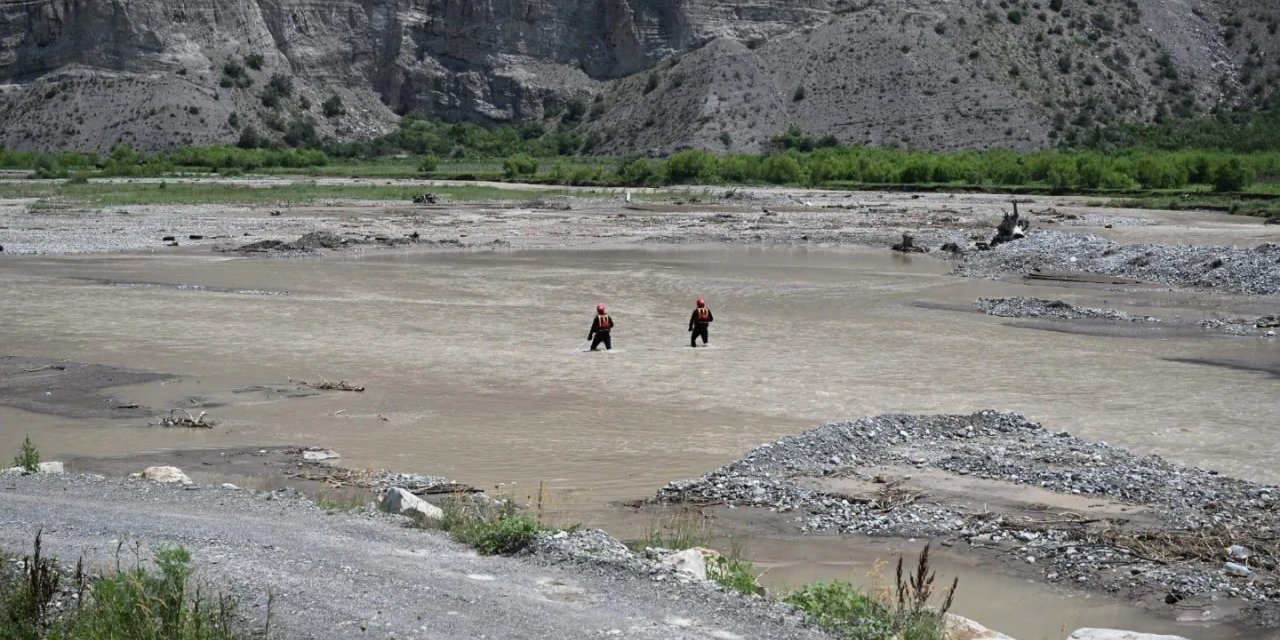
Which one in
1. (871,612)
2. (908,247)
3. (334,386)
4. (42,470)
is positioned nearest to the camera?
(871,612)

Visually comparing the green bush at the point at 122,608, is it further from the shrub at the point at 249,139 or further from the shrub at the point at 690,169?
the shrub at the point at 249,139

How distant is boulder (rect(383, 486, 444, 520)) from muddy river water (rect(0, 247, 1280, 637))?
2.48 meters

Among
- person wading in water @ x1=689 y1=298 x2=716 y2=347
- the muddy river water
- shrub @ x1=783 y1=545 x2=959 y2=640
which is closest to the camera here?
shrub @ x1=783 y1=545 x2=959 y2=640

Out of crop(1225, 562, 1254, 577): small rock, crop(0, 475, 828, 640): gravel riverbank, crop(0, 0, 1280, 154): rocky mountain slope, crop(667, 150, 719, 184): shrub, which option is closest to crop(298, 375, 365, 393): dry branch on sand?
crop(0, 475, 828, 640): gravel riverbank

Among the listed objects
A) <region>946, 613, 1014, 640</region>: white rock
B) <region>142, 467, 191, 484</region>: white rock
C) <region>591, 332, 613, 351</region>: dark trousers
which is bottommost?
<region>591, 332, 613, 351</region>: dark trousers

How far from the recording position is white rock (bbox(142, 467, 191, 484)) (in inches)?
502

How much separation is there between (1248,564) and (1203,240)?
4155cm

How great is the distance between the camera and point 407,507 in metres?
11.2

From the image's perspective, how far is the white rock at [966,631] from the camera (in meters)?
8.92

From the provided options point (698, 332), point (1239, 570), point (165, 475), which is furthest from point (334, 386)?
point (1239, 570)

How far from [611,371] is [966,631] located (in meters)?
14.0

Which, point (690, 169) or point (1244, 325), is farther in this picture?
point (690, 169)

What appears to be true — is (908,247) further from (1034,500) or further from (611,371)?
(1034,500)

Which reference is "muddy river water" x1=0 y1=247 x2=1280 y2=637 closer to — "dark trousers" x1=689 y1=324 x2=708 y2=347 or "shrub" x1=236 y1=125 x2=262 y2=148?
"dark trousers" x1=689 y1=324 x2=708 y2=347
